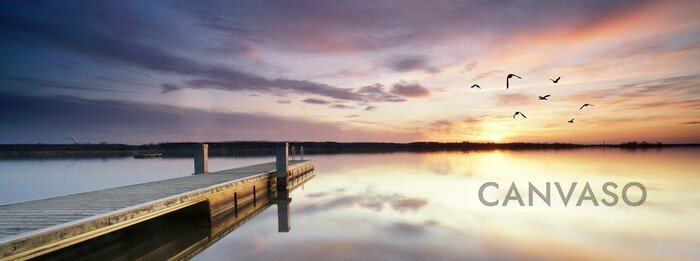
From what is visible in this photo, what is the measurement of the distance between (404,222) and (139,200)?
26.3 feet

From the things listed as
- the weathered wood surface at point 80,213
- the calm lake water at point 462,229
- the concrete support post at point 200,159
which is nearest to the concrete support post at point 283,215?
the calm lake water at point 462,229

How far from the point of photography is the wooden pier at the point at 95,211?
19.6ft

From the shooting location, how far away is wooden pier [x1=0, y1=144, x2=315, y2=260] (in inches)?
235

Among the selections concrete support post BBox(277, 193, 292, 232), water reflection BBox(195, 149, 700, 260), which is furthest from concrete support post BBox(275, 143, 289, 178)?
water reflection BBox(195, 149, 700, 260)


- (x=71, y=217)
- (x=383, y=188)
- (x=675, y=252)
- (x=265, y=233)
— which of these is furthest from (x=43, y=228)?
(x=383, y=188)

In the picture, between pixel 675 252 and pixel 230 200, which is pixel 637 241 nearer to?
pixel 675 252

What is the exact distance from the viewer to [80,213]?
752 centimetres

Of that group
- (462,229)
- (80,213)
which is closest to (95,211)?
(80,213)

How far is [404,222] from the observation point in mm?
12992

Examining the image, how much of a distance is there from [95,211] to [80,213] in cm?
26

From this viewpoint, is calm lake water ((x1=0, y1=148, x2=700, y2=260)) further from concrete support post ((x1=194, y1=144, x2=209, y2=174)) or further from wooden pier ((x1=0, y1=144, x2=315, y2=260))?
concrete support post ((x1=194, y1=144, x2=209, y2=174))

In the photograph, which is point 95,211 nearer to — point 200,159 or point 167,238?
point 167,238

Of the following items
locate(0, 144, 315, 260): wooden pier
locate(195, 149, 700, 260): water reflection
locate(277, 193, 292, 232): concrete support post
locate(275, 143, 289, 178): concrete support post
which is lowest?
locate(195, 149, 700, 260): water reflection

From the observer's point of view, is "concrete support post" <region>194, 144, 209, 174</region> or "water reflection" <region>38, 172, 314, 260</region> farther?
"concrete support post" <region>194, 144, 209, 174</region>
